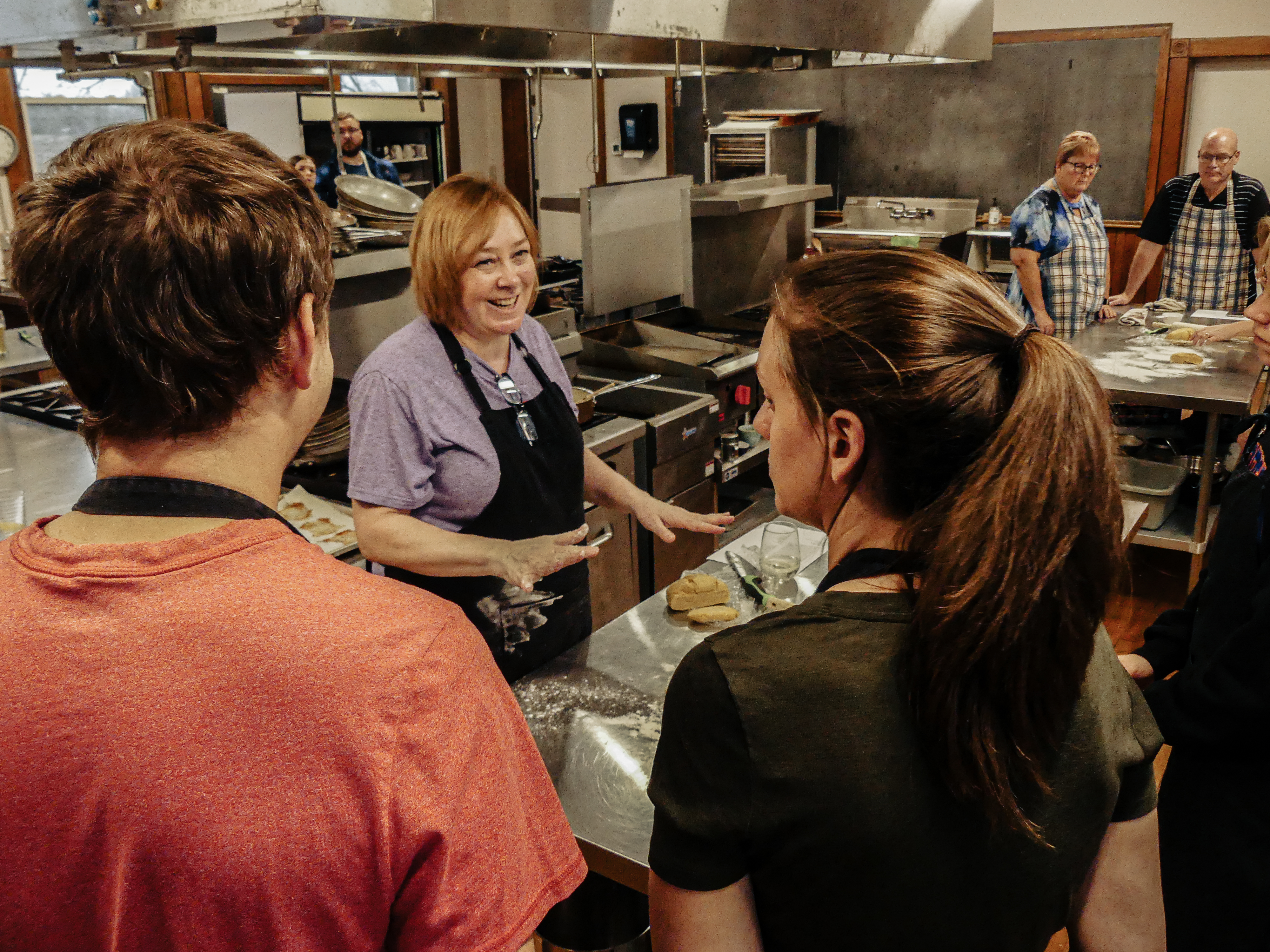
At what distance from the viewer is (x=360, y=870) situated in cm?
72

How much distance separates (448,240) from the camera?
2043 millimetres

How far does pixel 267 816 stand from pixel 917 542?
552 millimetres

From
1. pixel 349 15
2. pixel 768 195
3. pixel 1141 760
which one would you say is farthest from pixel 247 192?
pixel 768 195

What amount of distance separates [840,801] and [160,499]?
573mm

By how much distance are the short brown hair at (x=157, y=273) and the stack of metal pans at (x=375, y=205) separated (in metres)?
Result: 2.34

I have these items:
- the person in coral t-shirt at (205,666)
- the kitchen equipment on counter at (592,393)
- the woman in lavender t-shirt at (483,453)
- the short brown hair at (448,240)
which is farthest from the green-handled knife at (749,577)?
the person in coral t-shirt at (205,666)

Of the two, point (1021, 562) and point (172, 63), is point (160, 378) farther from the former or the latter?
point (172, 63)

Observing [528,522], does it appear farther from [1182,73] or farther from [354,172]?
[1182,73]

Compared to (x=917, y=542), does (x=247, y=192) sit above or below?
above

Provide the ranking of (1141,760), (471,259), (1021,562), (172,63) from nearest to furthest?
(1021,562), (1141,760), (471,259), (172,63)

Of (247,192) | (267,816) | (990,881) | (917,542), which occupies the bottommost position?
(990,881)

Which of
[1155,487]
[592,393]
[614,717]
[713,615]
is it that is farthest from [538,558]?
[1155,487]

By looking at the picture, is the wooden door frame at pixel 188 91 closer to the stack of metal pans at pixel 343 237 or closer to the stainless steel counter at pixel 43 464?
the stainless steel counter at pixel 43 464

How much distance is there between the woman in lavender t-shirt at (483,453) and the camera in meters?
1.88
